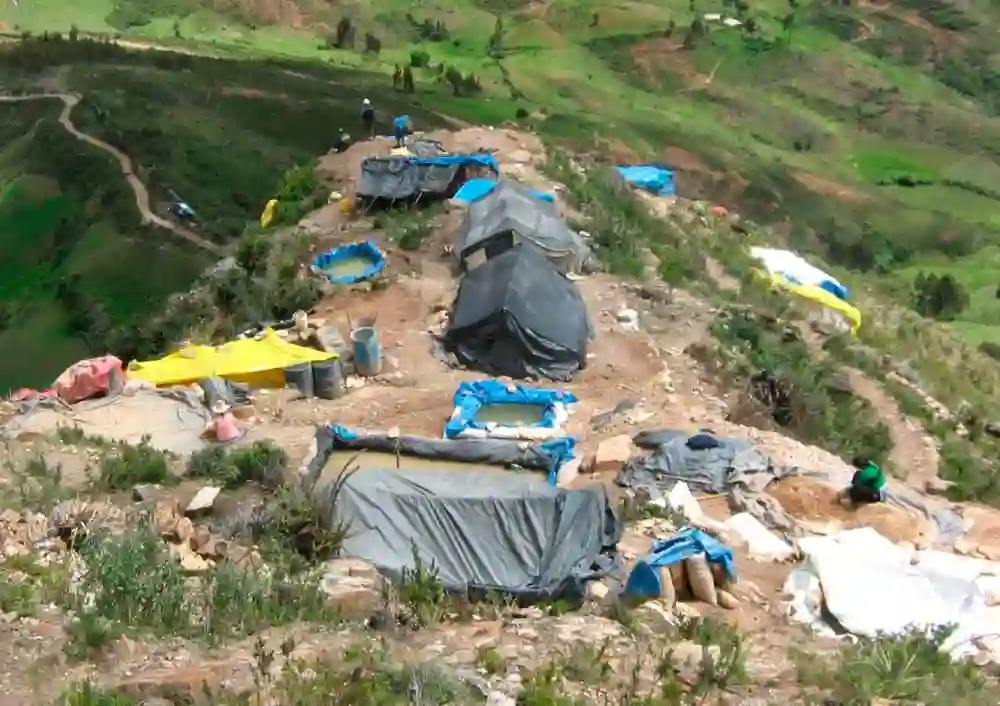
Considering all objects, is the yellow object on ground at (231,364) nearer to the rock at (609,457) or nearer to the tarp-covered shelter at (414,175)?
the rock at (609,457)

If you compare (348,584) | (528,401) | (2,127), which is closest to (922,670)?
(348,584)

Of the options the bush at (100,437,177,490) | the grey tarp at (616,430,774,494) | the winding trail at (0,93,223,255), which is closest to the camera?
the bush at (100,437,177,490)

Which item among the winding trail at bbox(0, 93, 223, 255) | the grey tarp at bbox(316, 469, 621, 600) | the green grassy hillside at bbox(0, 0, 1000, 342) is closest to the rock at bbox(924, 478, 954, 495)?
the grey tarp at bbox(316, 469, 621, 600)

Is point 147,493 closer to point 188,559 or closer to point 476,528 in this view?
point 188,559

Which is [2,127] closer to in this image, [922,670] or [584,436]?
[584,436]

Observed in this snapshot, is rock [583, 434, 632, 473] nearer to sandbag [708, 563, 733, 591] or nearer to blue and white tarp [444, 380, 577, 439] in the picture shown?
blue and white tarp [444, 380, 577, 439]
